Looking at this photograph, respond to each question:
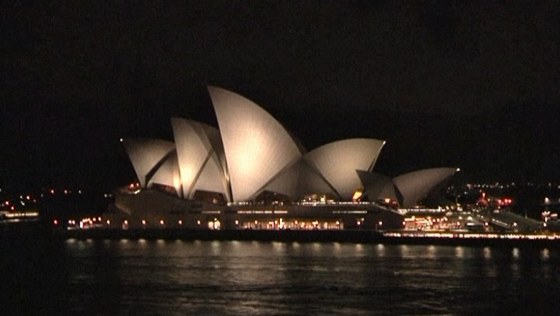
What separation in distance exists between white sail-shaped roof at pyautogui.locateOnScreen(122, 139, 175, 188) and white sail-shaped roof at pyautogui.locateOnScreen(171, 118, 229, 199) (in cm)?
258

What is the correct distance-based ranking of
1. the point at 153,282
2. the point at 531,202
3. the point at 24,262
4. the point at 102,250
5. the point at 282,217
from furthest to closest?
the point at 531,202
the point at 282,217
the point at 102,250
the point at 24,262
the point at 153,282

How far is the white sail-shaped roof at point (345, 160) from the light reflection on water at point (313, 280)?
12815 millimetres

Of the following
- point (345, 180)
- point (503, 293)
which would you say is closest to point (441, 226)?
point (345, 180)

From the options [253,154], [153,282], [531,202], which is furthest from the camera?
[531,202]

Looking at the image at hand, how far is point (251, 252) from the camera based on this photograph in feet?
148

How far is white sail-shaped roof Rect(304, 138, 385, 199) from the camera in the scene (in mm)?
60094

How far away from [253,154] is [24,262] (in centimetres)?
2052

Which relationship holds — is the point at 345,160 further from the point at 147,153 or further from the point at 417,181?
the point at 147,153

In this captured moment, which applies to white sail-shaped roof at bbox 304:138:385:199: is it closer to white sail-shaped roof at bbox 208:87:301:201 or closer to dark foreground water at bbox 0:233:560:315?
white sail-shaped roof at bbox 208:87:301:201

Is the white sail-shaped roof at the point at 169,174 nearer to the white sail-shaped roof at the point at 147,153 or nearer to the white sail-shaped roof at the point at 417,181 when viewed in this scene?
the white sail-shaped roof at the point at 147,153

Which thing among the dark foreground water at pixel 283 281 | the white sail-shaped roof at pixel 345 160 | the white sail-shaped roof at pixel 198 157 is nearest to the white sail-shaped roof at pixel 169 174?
the white sail-shaped roof at pixel 198 157

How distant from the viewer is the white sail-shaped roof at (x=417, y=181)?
63094mm

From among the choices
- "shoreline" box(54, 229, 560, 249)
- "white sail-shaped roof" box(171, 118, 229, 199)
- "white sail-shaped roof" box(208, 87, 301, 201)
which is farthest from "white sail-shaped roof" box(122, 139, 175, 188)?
"white sail-shaped roof" box(208, 87, 301, 201)

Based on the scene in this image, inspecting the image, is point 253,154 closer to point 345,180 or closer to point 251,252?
point 345,180
